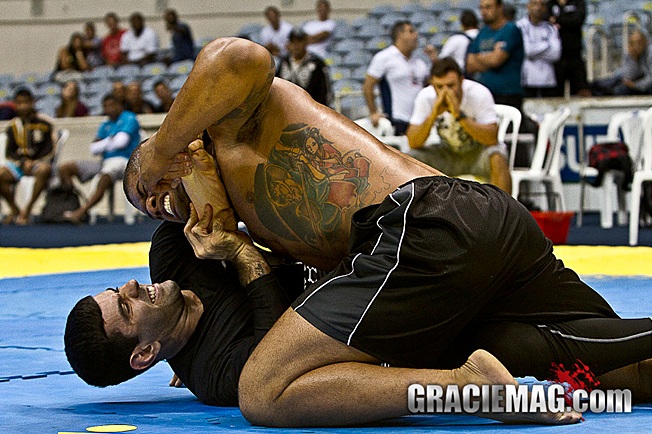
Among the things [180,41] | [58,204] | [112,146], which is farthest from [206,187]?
[180,41]

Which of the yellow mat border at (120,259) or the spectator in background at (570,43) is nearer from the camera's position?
the yellow mat border at (120,259)

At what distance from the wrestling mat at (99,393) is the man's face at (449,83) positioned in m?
1.80

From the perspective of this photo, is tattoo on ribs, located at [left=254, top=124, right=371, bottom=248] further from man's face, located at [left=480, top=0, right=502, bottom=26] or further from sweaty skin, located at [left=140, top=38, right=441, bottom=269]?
man's face, located at [left=480, top=0, right=502, bottom=26]

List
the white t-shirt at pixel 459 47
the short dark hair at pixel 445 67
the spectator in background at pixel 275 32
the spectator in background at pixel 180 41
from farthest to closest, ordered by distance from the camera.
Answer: the spectator in background at pixel 180 41, the spectator in background at pixel 275 32, the white t-shirt at pixel 459 47, the short dark hair at pixel 445 67

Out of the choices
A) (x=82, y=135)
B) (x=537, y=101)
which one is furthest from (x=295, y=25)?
(x=537, y=101)

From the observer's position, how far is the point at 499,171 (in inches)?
295

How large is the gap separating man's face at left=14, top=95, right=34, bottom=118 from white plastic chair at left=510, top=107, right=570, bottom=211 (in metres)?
5.95

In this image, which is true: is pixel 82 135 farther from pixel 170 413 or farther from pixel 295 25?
pixel 170 413

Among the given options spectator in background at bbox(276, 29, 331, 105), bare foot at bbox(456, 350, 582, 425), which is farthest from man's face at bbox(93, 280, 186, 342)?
spectator in background at bbox(276, 29, 331, 105)

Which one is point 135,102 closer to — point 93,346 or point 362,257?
point 93,346

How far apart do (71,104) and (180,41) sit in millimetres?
1847

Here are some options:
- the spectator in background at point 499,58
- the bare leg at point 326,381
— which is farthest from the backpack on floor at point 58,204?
the bare leg at point 326,381

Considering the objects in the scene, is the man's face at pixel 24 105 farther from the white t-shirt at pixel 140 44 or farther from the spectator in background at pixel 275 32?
the white t-shirt at pixel 140 44

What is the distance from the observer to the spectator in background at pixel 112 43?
16.3 meters
